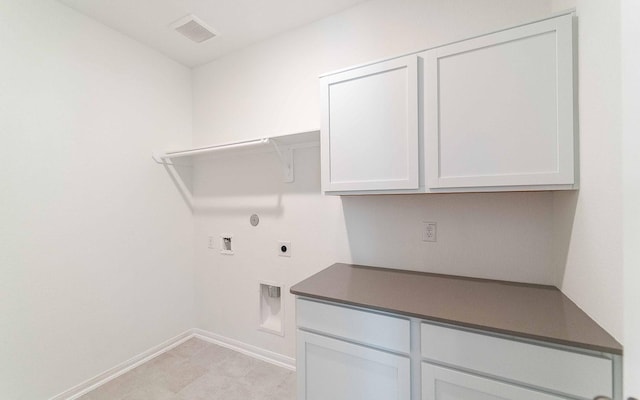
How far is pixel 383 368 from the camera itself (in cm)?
A: 115

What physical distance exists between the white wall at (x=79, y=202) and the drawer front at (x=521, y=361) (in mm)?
2250

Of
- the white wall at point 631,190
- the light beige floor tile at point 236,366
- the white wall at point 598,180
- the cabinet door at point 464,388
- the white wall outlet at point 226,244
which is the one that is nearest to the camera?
the white wall at point 631,190

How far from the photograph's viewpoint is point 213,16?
1886 mm

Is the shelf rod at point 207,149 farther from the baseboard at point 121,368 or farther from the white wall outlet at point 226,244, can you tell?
the baseboard at point 121,368

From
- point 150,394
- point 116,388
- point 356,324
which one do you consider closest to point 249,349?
point 150,394

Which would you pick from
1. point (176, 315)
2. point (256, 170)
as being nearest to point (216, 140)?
point (256, 170)

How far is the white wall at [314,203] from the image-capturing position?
141cm

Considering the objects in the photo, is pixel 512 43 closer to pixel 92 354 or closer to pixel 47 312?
pixel 47 312

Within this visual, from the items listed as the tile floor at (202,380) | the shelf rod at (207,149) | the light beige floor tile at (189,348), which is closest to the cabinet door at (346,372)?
the tile floor at (202,380)

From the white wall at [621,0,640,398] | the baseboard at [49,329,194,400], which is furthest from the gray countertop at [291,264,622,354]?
the baseboard at [49,329,194,400]

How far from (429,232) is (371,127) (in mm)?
730

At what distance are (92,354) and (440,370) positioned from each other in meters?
2.32

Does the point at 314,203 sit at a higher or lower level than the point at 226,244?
higher

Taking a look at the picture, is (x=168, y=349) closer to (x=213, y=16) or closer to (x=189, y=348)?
(x=189, y=348)
